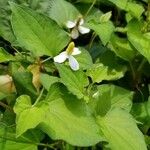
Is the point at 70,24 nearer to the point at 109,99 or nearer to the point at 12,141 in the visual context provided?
the point at 109,99

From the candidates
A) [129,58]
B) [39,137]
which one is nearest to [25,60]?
[39,137]

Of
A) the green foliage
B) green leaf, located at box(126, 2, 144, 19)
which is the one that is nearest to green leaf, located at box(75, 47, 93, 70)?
the green foliage

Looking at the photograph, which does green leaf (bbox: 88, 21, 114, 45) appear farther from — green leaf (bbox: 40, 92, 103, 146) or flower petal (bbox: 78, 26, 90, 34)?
green leaf (bbox: 40, 92, 103, 146)

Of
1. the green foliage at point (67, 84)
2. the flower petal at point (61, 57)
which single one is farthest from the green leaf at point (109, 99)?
the flower petal at point (61, 57)

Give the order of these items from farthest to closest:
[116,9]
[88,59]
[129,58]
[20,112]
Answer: [116,9]
[129,58]
[88,59]
[20,112]

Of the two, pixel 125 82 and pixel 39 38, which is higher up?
pixel 39 38

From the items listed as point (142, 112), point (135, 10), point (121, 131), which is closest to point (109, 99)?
point (121, 131)

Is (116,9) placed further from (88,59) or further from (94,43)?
(88,59)

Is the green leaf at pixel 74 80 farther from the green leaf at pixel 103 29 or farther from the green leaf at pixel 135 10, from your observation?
the green leaf at pixel 135 10
